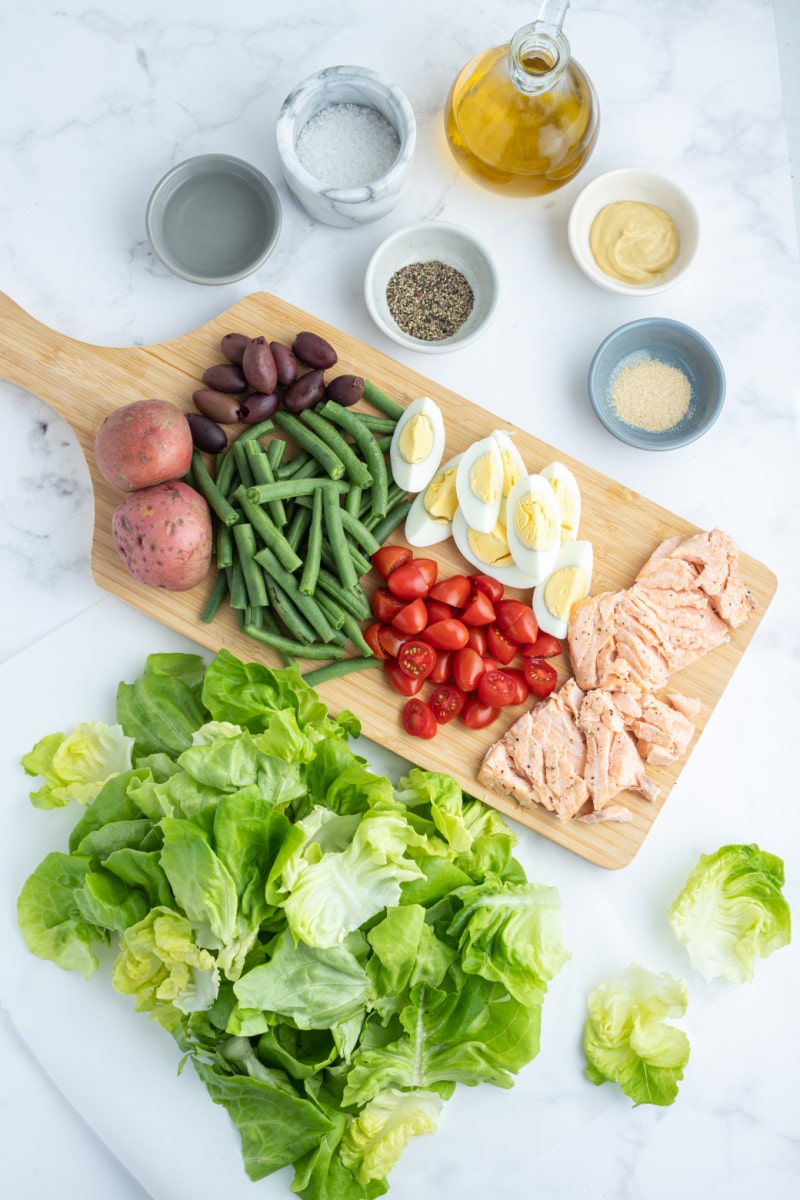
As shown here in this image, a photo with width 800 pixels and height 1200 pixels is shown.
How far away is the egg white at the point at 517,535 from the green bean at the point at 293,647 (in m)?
0.63

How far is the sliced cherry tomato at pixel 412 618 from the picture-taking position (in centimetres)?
305

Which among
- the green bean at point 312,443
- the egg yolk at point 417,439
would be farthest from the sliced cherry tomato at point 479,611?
the green bean at point 312,443

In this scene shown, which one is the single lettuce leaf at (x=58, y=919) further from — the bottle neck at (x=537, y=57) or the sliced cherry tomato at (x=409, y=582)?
the bottle neck at (x=537, y=57)

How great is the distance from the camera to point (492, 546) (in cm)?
307

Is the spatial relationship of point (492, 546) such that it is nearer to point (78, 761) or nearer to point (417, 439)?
point (417, 439)

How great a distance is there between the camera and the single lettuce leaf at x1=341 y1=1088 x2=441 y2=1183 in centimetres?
273

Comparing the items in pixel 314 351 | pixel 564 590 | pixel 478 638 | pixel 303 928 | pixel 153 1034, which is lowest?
pixel 153 1034

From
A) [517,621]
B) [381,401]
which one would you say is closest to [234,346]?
[381,401]

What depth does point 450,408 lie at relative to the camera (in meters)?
3.22

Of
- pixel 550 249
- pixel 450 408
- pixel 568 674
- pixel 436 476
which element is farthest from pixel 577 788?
pixel 550 249

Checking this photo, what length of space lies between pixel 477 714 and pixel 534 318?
1389 mm

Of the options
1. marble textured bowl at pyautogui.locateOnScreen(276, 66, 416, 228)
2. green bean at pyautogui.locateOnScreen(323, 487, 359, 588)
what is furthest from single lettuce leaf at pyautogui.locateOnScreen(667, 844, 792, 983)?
marble textured bowl at pyautogui.locateOnScreen(276, 66, 416, 228)

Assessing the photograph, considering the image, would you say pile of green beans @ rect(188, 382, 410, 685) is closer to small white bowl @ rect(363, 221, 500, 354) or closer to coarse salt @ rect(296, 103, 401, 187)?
small white bowl @ rect(363, 221, 500, 354)

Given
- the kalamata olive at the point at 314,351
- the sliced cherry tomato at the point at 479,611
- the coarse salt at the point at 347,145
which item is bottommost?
the sliced cherry tomato at the point at 479,611
